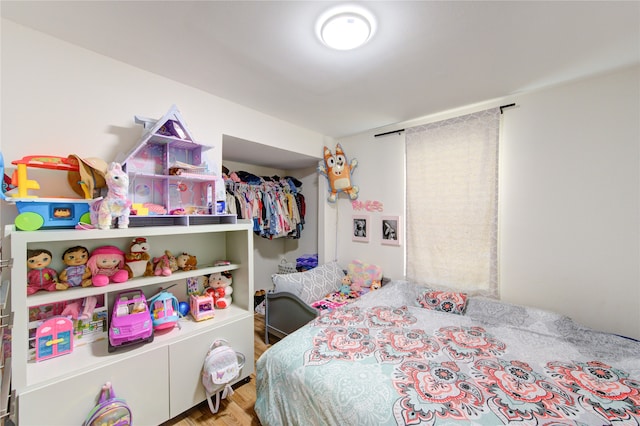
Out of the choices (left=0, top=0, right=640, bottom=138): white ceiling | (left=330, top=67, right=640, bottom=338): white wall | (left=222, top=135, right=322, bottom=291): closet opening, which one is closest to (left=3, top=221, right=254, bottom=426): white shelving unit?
(left=0, top=0, right=640, bottom=138): white ceiling

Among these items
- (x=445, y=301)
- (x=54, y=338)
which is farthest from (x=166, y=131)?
(x=445, y=301)

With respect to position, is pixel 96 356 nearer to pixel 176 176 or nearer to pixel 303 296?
pixel 176 176

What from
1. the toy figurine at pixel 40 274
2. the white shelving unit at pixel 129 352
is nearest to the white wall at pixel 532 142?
the toy figurine at pixel 40 274

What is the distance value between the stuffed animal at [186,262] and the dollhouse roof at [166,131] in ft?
2.50

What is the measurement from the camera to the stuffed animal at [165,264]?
5.36 ft

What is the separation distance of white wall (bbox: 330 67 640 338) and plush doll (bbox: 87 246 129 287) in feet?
9.77

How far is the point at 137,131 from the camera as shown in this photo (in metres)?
1.64

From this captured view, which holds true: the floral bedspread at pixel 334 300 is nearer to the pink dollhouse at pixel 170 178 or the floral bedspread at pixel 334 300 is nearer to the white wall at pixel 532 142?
the pink dollhouse at pixel 170 178

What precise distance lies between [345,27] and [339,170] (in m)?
1.81

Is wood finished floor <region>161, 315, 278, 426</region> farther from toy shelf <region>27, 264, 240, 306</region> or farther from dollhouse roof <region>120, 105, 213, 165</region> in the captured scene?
dollhouse roof <region>120, 105, 213, 165</region>

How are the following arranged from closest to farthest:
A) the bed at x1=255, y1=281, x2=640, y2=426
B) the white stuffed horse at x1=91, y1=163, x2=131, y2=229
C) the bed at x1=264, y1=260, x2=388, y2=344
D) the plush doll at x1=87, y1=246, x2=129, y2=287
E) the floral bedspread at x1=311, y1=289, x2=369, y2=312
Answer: the bed at x1=255, y1=281, x2=640, y2=426 → the white stuffed horse at x1=91, y1=163, x2=131, y2=229 → the plush doll at x1=87, y1=246, x2=129, y2=287 → the bed at x1=264, y1=260, x2=388, y2=344 → the floral bedspread at x1=311, y1=289, x2=369, y2=312

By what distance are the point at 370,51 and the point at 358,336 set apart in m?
1.86

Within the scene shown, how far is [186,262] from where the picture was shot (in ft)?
6.04

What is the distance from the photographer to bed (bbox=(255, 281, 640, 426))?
1064mm
